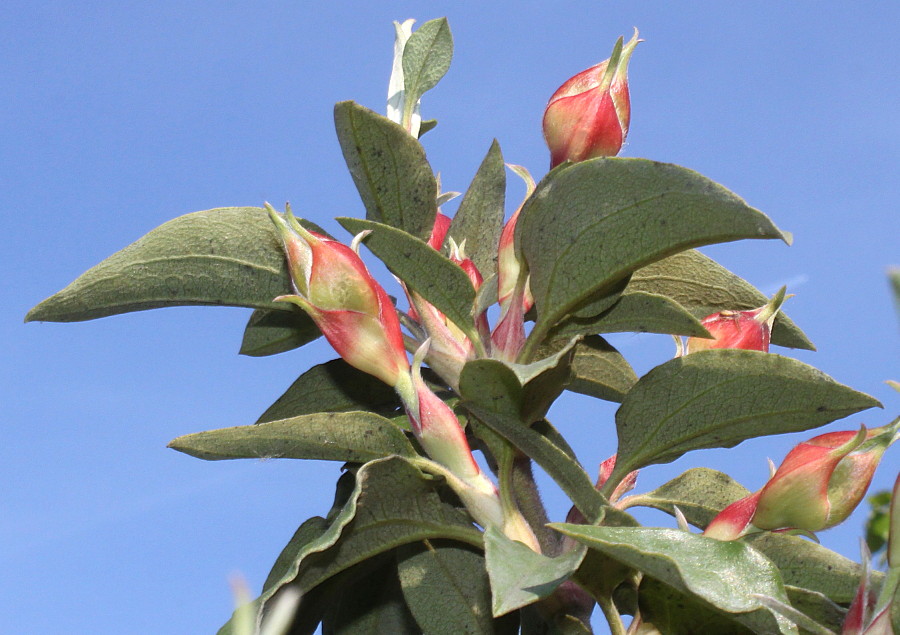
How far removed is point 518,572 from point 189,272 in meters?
0.52

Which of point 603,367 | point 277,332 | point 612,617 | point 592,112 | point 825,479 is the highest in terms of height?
point 592,112

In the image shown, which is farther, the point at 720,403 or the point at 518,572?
the point at 720,403

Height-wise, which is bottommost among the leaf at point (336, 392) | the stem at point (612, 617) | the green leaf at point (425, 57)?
the stem at point (612, 617)

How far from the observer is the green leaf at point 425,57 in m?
1.27

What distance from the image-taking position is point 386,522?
100 cm

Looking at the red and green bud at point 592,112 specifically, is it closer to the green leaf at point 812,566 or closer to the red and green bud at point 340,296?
the red and green bud at point 340,296

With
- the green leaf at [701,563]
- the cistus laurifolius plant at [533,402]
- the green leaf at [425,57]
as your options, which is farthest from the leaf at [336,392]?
the green leaf at [701,563]

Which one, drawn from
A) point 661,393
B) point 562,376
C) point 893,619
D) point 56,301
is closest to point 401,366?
point 562,376

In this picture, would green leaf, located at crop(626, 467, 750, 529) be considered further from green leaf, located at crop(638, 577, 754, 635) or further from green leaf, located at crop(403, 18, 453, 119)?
green leaf, located at crop(403, 18, 453, 119)

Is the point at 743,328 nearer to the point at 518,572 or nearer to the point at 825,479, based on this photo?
the point at 825,479

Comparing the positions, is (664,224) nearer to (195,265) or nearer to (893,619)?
(893,619)

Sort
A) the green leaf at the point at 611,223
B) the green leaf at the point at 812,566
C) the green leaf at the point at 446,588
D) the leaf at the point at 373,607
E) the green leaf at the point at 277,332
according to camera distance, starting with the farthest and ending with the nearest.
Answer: the green leaf at the point at 277,332 < the leaf at the point at 373,607 < the green leaf at the point at 446,588 < the green leaf at the point at 812,566 < the green leaf at the point at 611,223

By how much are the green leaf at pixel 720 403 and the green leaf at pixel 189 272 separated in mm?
433

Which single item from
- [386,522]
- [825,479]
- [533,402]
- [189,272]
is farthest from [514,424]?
[189,272]
